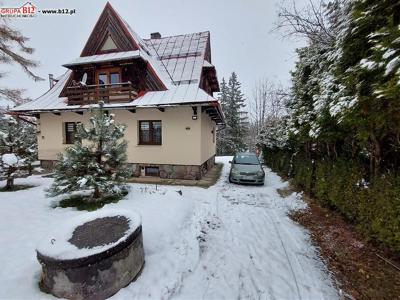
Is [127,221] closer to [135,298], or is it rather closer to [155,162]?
[135,298]

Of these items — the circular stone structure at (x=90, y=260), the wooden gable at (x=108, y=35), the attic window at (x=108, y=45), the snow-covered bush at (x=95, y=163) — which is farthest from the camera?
the attic window at (x=108, y=45)

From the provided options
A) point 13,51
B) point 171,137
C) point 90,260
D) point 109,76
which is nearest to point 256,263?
point 90,260

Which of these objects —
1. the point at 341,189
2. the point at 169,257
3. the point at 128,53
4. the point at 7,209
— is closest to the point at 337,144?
the point at 341,189

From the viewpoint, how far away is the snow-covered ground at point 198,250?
2.82m

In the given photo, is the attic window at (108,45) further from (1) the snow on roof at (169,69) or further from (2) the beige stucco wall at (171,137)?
(2) the beige stucco wall at (171,137)

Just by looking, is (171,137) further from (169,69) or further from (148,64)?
(169,69)

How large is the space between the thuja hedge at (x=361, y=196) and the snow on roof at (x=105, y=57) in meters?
9.83

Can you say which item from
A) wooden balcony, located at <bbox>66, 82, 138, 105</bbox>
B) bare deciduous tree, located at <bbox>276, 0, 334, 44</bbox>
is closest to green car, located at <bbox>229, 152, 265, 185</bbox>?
bare deciduous tree, located at <bbox>276, 0, 334, 44</bbox>

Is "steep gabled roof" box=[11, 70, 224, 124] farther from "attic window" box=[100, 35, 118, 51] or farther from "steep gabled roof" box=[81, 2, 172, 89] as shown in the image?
"attic window" box=[100, 35, 118, 51]

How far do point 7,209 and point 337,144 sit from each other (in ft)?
30.5

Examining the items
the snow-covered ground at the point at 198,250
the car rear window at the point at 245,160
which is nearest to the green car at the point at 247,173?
the car rear window at the point at 245,160

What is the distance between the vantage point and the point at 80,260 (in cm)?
244

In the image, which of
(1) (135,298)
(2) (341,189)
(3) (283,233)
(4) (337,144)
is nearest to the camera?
(1) (135,298)

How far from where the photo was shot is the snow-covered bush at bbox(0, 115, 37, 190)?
6.69m
